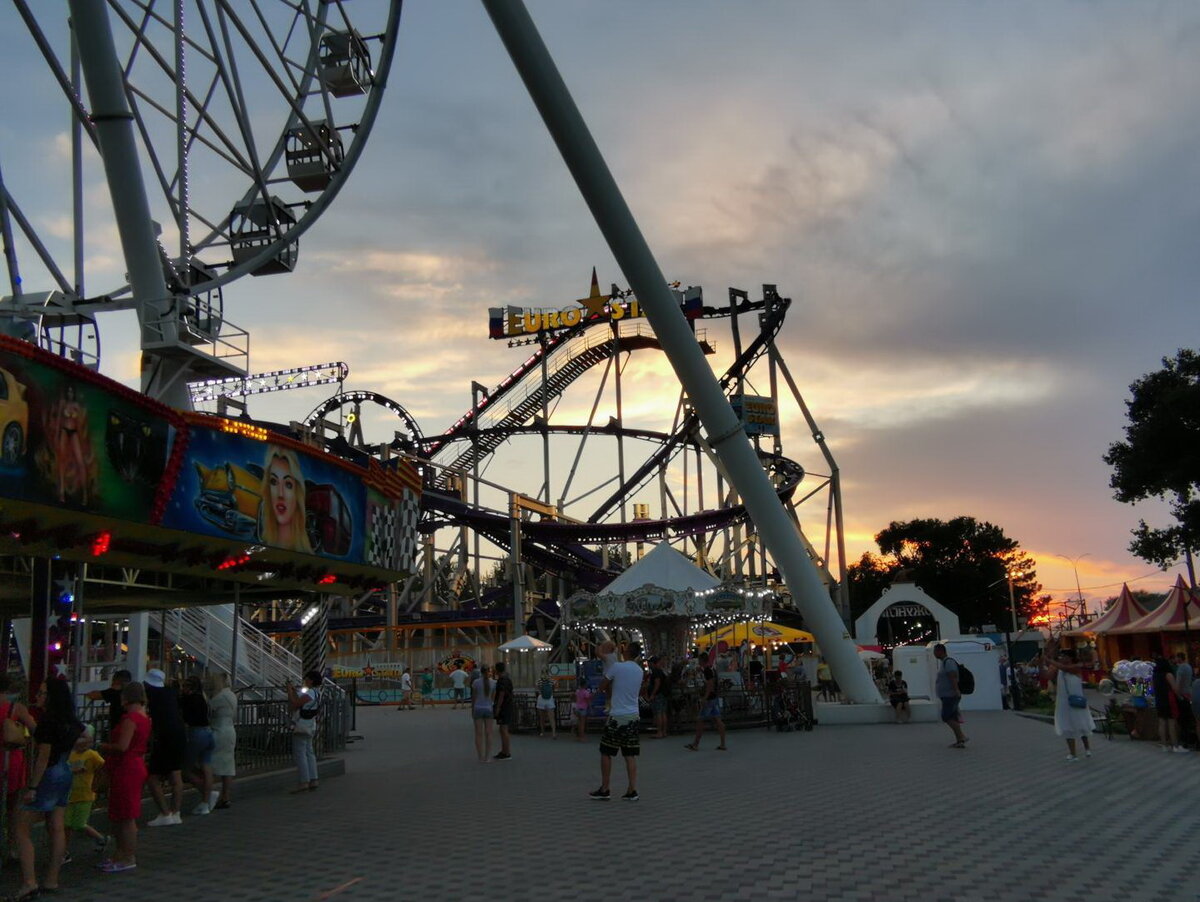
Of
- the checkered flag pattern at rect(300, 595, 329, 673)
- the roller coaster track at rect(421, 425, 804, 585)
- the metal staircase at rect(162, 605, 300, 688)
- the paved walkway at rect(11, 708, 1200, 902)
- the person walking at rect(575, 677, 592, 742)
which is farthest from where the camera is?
the roller coaster track at rect(421, 425, 804, 585)

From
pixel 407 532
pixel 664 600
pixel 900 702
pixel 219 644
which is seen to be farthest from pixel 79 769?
pixel 900 702

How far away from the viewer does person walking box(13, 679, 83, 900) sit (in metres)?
6.50

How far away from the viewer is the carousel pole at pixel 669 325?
563 inches

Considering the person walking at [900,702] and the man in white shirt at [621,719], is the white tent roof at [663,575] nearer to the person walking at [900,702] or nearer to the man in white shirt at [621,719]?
the person walking at [900,702]

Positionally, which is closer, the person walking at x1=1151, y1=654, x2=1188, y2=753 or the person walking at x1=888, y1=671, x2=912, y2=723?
the person walking at x1=1151, y1=654, x2=1188, y2=753

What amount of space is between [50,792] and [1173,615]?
2823cm

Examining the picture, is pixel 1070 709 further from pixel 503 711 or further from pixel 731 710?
pixel 731 710

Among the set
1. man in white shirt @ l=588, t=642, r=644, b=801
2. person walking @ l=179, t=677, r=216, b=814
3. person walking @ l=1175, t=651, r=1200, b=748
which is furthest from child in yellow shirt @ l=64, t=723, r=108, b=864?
person walking @ l=1175, t=651, r=1200, b=748

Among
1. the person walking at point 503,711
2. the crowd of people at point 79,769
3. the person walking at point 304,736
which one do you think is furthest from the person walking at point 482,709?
the crowd of people at point 79,769

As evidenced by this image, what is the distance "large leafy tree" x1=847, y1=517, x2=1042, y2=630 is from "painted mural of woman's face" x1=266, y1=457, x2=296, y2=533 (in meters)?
59.9

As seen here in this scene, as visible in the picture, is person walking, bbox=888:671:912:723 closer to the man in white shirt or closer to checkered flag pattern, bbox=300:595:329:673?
checkered flag pattern, bbox=300:595:329:673

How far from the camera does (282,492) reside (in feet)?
39.2

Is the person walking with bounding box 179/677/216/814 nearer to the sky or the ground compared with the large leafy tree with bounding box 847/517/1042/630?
nearer to the ground

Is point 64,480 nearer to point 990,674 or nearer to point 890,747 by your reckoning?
point 890,747
